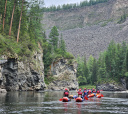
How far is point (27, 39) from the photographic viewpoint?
59188 mm

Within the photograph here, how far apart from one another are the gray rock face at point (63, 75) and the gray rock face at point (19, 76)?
66.1ft

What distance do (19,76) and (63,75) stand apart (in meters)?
36.8

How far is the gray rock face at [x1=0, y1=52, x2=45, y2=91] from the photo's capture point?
1814 inches

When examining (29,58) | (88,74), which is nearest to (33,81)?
(29,58)

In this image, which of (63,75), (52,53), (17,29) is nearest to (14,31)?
(17,29)

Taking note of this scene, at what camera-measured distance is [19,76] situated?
166 ft

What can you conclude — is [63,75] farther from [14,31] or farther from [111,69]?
[14,31]

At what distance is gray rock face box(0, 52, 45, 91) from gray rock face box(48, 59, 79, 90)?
20157 mm

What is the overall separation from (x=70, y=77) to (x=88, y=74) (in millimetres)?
35834

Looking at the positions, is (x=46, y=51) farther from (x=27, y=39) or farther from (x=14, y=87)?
(x=14, y=87)

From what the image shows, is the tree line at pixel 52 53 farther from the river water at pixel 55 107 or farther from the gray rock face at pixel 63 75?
the river water at pixel 55 107

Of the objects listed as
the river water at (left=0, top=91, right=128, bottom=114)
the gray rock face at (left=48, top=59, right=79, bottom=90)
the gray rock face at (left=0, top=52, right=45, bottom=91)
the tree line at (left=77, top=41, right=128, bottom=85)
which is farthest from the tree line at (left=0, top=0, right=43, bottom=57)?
the tree line at (left=77, top=41, right=128, bottom=85)

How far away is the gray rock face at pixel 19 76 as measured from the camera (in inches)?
1814

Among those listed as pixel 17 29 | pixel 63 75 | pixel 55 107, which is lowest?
A: pixel 55 107
